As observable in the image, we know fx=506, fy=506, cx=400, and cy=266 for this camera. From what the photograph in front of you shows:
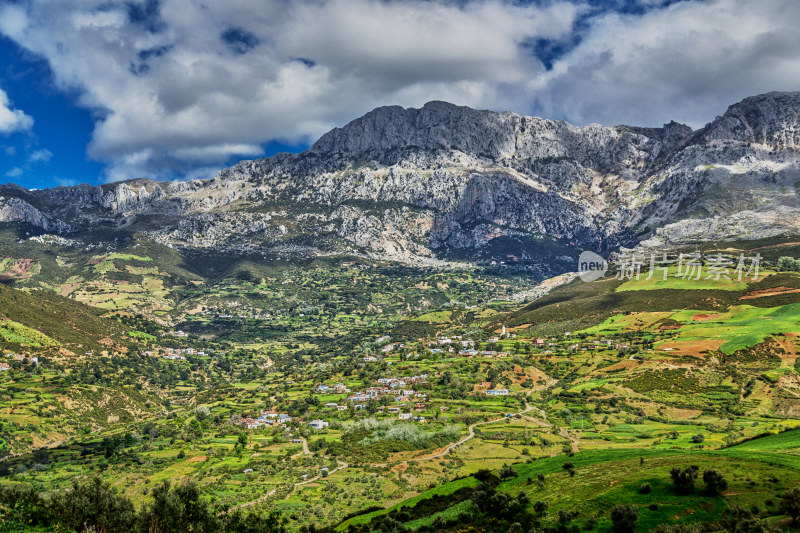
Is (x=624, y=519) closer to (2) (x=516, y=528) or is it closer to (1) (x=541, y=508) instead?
(2) (x=516, y=528)

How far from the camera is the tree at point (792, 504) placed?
1291 inches

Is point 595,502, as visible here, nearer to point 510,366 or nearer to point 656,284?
point 510,366

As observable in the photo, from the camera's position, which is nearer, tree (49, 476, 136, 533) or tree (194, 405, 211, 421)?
tree (49, 476, 136, 533)

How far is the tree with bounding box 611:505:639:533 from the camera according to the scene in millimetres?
38344

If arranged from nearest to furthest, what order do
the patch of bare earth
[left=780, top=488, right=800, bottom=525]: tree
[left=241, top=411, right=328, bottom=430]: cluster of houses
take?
1. [left=780, top=488, right=800, bottom=525]: tree
2. [left=241, top=411, right=328, bottom=430]: cluster of houses
3. the patch of bare earth

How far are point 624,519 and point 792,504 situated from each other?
10.8 m

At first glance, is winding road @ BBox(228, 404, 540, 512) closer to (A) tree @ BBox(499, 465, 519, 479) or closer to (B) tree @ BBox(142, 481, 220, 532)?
(B) tree @ BBox(142, 481, 220, 532)

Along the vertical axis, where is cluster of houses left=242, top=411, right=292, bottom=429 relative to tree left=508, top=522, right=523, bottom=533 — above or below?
below

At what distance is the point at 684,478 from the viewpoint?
139ft

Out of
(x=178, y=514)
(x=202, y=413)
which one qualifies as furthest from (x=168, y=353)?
(x=178, y=514)

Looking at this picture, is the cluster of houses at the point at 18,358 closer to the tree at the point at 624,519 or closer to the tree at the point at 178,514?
the tree at the point at 178,514

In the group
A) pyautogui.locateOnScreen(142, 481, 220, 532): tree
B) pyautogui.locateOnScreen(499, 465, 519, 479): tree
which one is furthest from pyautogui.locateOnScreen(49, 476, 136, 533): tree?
pyautogui.locateOnScreen(499, 465, 519, 479): tree

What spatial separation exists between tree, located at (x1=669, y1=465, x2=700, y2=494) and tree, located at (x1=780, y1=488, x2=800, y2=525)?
815cm

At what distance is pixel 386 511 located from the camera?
5994cm
